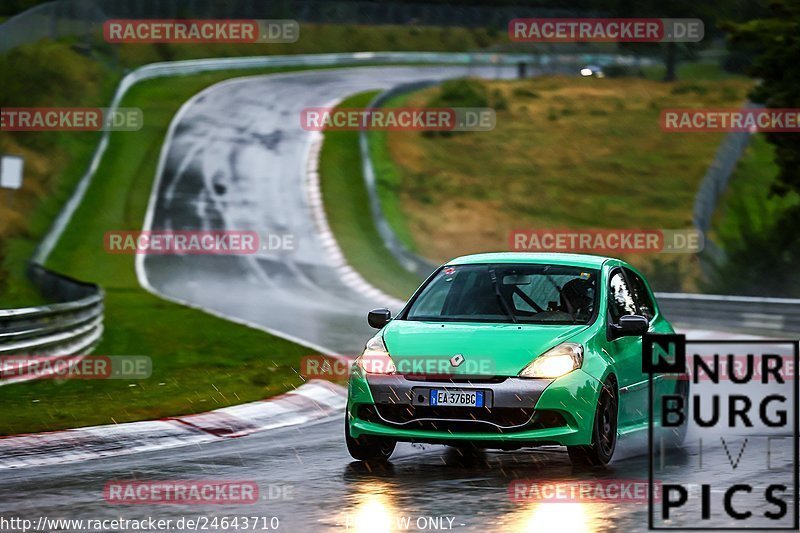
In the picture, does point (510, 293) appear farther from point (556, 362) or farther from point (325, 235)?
point (325, 235)

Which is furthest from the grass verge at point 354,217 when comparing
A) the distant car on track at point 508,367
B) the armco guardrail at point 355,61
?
the distant car on track at point 508,367

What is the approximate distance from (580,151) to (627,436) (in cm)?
4676

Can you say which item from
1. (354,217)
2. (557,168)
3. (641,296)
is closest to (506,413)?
(641,296)

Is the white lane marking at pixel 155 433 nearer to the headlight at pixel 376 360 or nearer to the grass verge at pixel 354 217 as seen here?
the headlight at pixel 376 360

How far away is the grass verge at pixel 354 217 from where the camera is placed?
119 feet

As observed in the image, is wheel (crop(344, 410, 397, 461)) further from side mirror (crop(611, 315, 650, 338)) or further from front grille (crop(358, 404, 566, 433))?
side mirror (crop(611, 315, 650, 338))

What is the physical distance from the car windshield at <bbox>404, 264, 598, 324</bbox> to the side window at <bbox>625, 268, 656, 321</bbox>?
813mm

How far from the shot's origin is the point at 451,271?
1173cm

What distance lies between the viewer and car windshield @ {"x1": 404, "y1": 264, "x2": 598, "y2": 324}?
1125cm

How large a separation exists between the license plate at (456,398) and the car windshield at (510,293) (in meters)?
1.10

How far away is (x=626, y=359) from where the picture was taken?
11172 mm

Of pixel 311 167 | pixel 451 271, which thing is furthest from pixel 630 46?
pixel 451 271

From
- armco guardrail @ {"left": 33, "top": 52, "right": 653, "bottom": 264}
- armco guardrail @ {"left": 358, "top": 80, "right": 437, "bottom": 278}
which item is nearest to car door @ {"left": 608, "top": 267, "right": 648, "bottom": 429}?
armco guardrail @ {"left": 358, "top": 80, "right": 437, "bottom": 278}

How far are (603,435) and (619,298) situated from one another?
5.21ft
